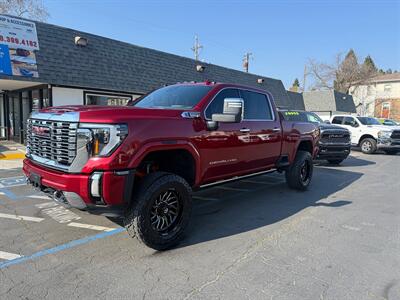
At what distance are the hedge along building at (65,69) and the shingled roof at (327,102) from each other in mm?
25170

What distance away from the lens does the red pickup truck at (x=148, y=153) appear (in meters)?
3.33

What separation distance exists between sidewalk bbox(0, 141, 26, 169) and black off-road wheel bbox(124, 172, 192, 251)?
740 cm

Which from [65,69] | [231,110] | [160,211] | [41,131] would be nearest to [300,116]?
[231,110]

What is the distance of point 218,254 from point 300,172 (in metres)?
3.87

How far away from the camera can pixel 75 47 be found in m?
12.3

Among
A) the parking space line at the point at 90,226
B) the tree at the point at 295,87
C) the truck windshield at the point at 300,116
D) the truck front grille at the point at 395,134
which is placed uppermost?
the tree at the point at 295,87

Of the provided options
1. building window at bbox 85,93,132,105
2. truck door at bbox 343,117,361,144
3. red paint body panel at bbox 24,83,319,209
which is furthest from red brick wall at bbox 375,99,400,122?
red paint body panel at bbox 24,83,319,209

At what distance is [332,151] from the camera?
36.7 feet

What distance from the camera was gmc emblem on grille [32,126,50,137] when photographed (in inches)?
148

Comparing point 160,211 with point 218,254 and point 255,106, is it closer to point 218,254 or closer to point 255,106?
point 218,254

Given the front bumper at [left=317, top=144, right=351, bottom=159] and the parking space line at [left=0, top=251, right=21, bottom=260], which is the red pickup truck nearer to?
the parking space line at [left=0, top=251, right=21, bottom=260]

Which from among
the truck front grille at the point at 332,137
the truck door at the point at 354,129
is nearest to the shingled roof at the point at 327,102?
the truck door at the point at 354,129

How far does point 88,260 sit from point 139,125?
160 cm

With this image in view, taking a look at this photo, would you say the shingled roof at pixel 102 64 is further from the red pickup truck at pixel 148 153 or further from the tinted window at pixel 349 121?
the tinted window at pixel 349 121
